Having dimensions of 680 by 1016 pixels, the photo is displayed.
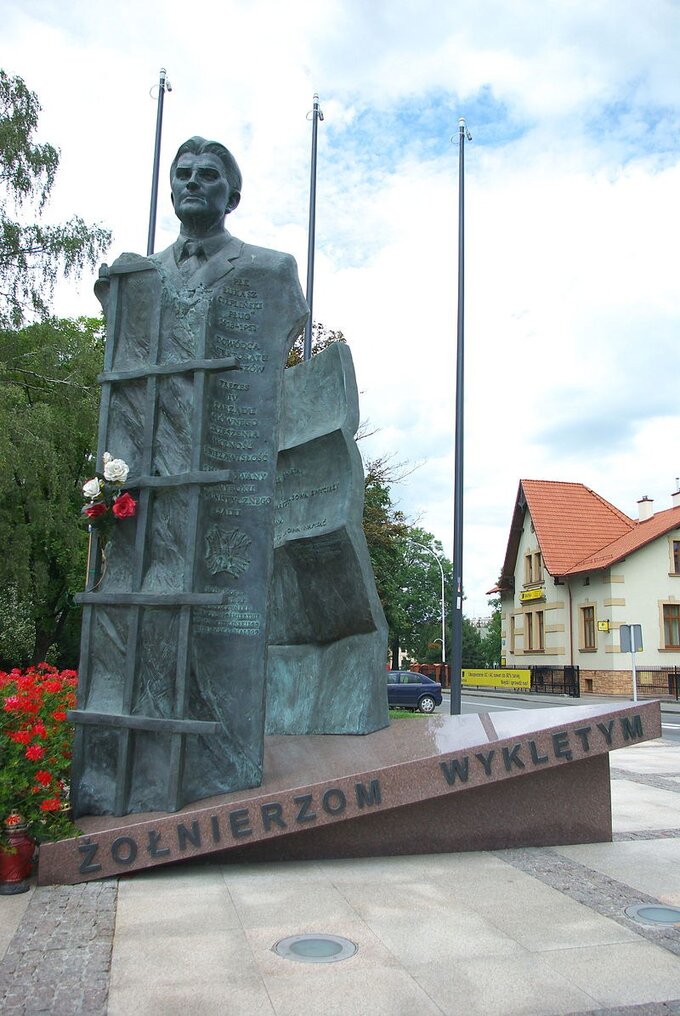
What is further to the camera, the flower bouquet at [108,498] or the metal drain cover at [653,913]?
the flower bouquet at [108,498]

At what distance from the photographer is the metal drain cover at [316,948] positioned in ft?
13.2

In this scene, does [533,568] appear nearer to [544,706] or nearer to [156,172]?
[544,706]

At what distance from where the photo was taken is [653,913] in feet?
15.8

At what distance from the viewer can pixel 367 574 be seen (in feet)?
27.3

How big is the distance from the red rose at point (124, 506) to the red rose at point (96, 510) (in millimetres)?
101

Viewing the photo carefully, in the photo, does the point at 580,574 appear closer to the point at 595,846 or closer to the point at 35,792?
the point at 595,846

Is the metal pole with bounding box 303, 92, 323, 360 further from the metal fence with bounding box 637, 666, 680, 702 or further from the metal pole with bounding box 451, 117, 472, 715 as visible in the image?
the metal fence with bounding box 637, 666, 680, 702

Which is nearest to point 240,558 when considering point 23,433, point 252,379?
point 252,379

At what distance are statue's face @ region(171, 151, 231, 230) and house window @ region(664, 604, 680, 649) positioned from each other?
110ft

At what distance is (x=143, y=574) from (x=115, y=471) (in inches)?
27.9

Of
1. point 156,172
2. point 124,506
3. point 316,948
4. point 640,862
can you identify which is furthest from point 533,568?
point 316,948

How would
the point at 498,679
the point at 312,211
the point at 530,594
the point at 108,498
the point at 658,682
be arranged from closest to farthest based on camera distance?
1. the point at 108,498
2. the point at 312,211
3. the point at 658,682
4. the point at 498,679
5. the point at 530,594

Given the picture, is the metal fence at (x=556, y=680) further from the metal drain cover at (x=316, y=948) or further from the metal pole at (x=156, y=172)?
the metal drain cover at (x=316, y=948)

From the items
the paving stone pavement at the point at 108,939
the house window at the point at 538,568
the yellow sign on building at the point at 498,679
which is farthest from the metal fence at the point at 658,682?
the paving stone pavement at the point at 108,939
